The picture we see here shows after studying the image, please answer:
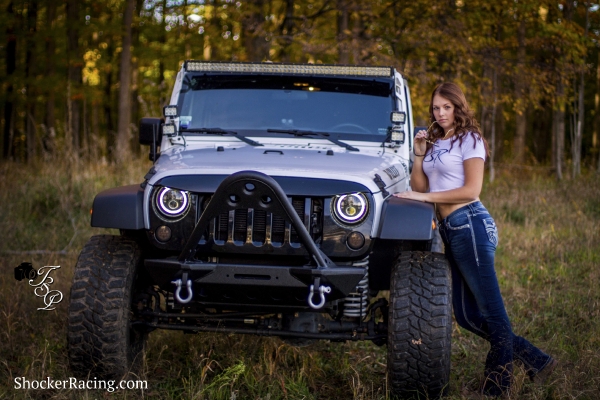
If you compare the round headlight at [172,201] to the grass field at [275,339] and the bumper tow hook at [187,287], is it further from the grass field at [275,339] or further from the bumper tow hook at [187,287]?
the grass field at [275,339]

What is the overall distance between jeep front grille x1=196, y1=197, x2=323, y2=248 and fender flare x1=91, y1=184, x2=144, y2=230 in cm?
33

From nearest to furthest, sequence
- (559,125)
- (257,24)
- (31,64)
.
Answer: (257,24), (559,125), (31,64)

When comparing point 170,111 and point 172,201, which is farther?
point 170,111

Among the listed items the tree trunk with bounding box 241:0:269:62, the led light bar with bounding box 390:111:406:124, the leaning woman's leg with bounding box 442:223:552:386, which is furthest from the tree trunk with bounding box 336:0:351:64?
the leaning woman's leg with bounding box 442:223:552:386

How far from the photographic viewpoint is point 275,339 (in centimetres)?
453

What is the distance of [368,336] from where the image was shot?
11.6 feet

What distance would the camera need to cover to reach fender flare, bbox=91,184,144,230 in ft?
11.3

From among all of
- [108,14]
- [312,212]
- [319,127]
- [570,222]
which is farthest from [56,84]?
[312,212]

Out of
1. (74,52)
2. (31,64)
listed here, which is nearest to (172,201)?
(74,52)

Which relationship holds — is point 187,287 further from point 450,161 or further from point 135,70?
point 135,70

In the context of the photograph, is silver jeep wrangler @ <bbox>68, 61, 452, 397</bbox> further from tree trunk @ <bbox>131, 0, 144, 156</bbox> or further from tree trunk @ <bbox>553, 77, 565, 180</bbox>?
tree trunk @ <bbox>131, 0, 144, 156</bbox>

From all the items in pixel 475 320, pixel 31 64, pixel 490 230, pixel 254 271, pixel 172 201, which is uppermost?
pixel 31 64

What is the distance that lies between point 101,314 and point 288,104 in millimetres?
1973

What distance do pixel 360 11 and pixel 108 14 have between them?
36.7 ft
